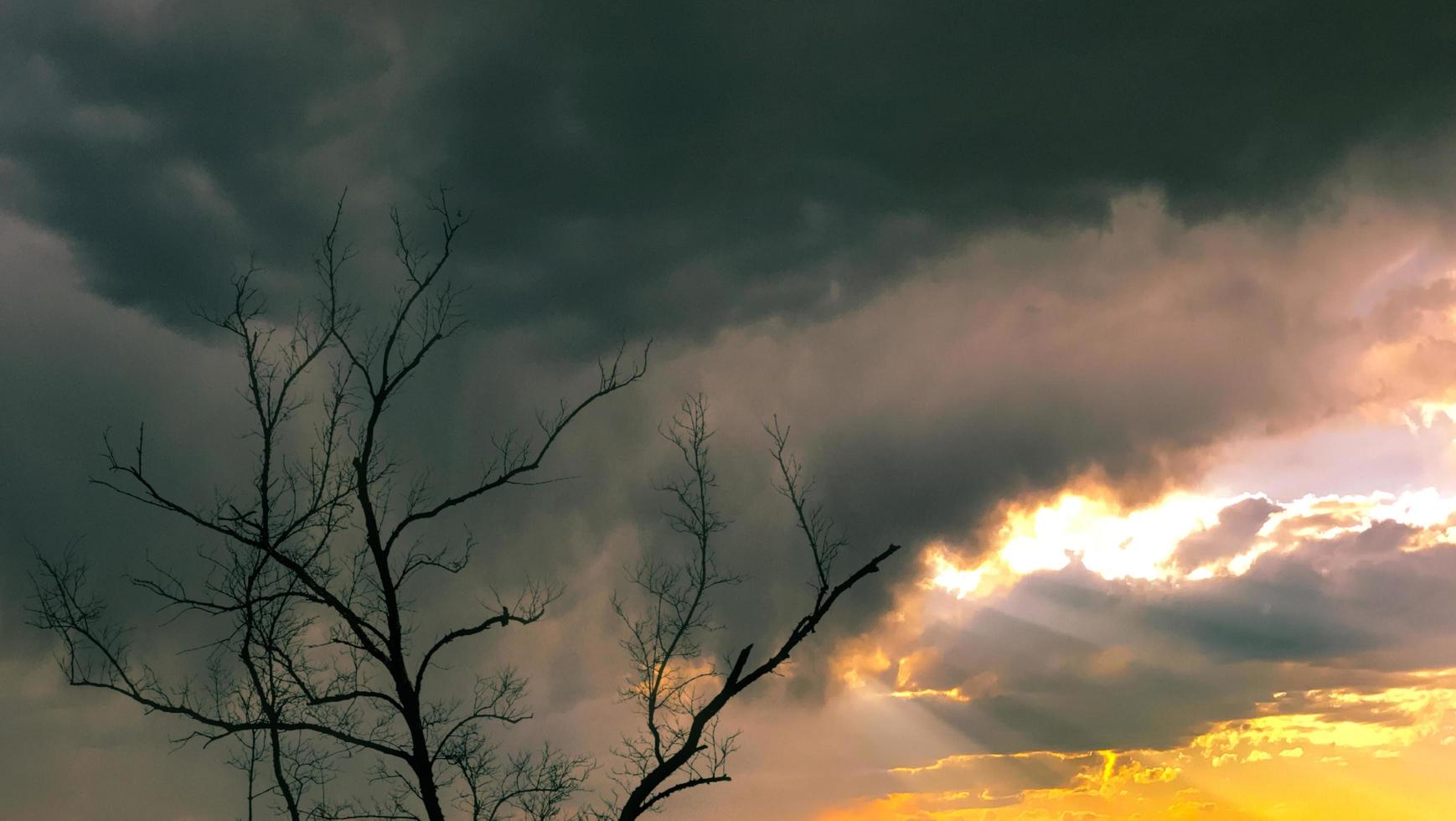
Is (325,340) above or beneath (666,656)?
above

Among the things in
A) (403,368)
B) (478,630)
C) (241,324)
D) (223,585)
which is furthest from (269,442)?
(223,585)

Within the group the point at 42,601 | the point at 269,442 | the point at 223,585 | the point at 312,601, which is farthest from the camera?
the point at 223,585

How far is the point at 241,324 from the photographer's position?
47.5ft

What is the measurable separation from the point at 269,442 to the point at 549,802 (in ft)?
32.3

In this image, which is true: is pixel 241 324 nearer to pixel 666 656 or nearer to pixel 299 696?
pixel 299 696

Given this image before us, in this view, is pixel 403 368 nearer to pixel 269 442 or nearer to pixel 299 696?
pixel 269 442

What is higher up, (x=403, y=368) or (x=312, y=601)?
(x=403, y=368)

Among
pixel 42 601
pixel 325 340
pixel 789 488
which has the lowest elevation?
pixel 789 488

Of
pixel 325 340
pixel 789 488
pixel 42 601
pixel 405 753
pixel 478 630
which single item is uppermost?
pixel 325 340

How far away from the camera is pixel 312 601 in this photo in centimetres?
1295

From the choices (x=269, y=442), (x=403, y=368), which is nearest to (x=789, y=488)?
(x=403, y=368)

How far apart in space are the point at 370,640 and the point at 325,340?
432 cm

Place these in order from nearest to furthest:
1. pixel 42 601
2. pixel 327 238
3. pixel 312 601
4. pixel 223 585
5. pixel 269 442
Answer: pixel 312 601 → pixel 327 238 → pixel 269 442 → pixel 42 601 → pixel 223 585

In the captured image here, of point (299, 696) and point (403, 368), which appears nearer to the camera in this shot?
point (403, 368)
